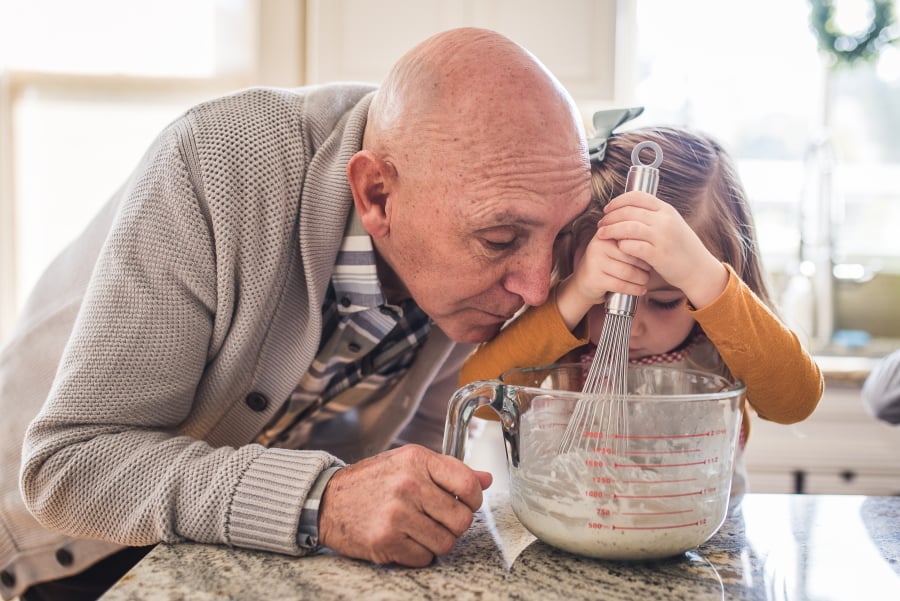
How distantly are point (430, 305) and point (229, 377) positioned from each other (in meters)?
0.22

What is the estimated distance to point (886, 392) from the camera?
4.54 ft

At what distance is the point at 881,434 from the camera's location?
200 cm

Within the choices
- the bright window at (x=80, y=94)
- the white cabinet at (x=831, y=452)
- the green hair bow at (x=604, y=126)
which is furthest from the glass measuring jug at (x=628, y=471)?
the bright window at (x=80, y=94)

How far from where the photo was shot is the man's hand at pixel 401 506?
629mm

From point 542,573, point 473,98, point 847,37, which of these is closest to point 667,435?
point 542,573

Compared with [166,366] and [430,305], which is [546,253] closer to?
[430,305]

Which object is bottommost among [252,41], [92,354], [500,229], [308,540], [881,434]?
[881,434]

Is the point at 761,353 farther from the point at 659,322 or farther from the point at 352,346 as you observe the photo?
the point at 352,346

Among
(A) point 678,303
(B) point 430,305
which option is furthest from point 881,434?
(B) point 430,305

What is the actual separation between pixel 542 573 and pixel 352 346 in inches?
17.5

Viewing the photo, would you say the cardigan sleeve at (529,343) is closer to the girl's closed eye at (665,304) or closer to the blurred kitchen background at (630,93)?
the girl's closed eye at (665,304)

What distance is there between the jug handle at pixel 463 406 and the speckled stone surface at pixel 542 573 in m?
0.08

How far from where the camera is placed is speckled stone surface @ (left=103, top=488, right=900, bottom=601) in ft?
1.91

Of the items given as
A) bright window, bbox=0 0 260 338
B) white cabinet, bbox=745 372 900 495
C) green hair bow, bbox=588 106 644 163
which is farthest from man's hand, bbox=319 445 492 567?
bright window, bbox=0 0 260 338
